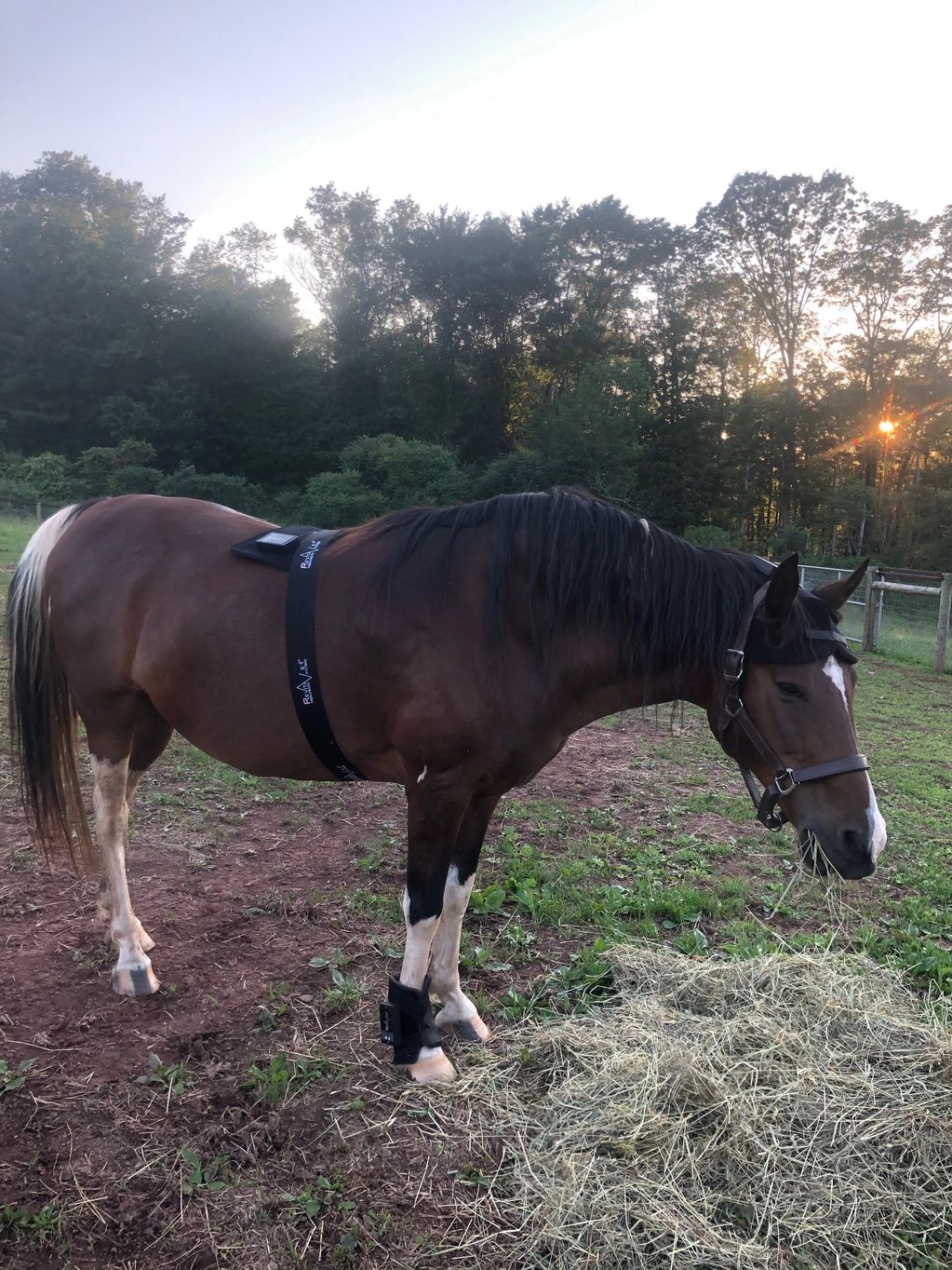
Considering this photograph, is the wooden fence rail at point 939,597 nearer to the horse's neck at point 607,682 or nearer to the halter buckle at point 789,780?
the horse's neck at point 607,682

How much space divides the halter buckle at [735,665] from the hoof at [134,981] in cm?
240

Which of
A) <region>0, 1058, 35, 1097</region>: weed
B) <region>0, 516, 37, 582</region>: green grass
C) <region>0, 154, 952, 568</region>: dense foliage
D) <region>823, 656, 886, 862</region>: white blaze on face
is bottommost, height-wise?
→ <region>0, 1058, 35, 1097</region>: weed

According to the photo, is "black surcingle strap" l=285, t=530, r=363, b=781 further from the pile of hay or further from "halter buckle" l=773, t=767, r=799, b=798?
"halter buckle" l=773, t=767, r=799, b=798

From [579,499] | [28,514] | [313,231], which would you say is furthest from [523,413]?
[579,499]

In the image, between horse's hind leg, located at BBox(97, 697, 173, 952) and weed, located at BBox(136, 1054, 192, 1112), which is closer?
weed, located at BBox(136, 1054, 192, 1112)

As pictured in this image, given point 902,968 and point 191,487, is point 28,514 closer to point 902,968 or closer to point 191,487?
point 191,487

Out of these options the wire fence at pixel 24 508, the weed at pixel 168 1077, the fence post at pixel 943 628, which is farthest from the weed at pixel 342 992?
the wire fence at pixel 24 508

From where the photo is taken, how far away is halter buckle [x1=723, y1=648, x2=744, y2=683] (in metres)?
2.23

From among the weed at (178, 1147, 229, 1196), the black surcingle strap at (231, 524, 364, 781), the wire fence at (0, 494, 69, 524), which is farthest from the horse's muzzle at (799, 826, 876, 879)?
the wire fence at (0, 494, 69, 524)

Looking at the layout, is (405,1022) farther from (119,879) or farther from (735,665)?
(735,665)

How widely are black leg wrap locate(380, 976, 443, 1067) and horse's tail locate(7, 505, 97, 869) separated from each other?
1.60 m

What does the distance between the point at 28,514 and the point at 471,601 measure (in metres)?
24.0

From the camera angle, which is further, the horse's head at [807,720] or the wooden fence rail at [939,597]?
the wooden fence rail at [939,597]

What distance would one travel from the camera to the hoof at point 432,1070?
234 centimetres
